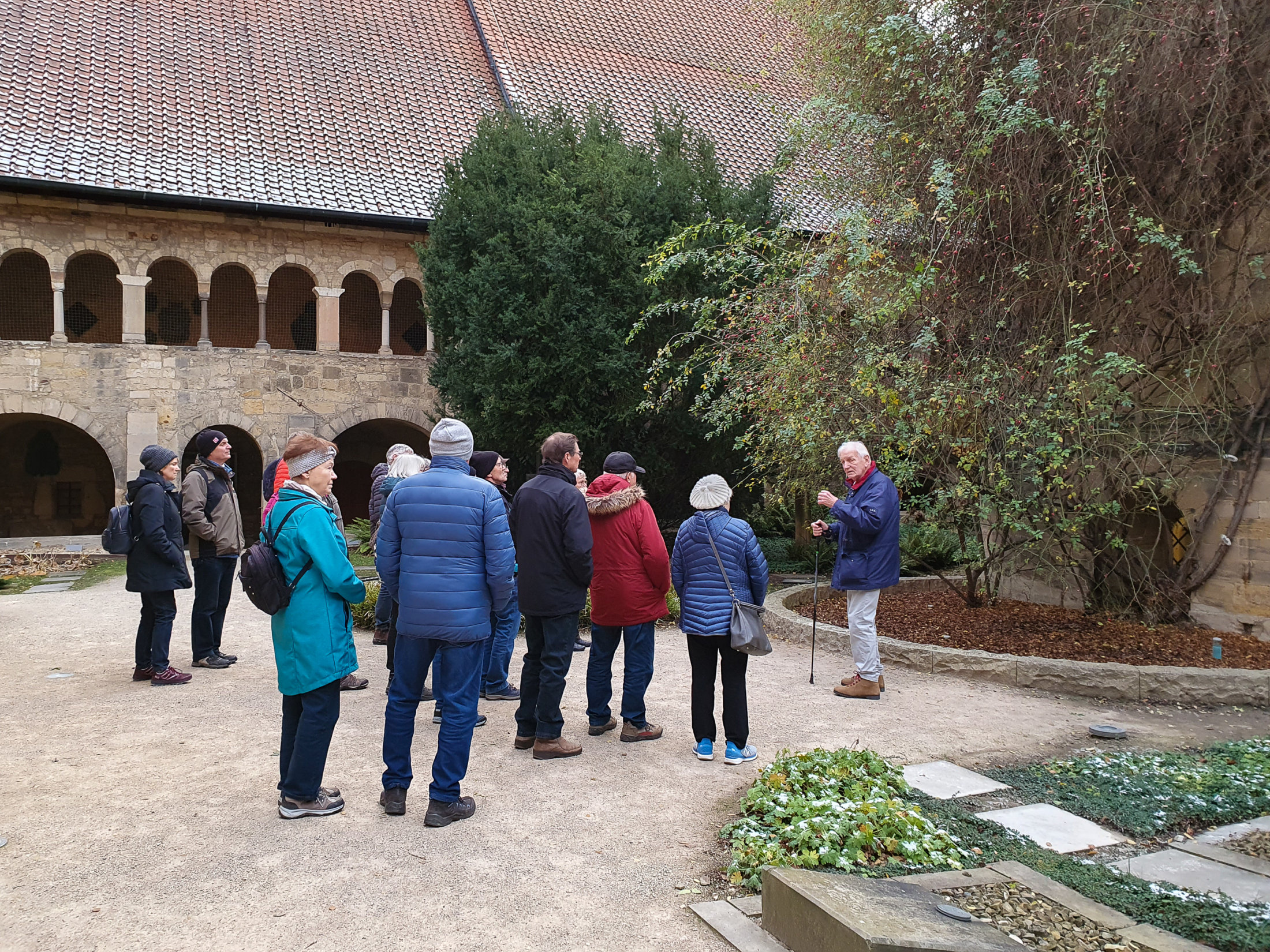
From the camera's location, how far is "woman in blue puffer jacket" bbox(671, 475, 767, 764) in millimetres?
5176

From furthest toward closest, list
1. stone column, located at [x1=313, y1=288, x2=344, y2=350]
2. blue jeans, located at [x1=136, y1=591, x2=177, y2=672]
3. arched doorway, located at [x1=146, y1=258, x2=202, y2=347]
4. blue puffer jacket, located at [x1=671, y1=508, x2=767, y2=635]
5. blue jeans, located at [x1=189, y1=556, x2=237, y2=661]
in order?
1. arched doorway, located at [x1=146, y1=258, x2=202, y2=347]
2. stone column, located at [x1=313, y1=288, x2=344, y2=350]
3. blue jeans, located at [x1=189, y1=556, x2=237, y2=661]
4. blue jeans, located at [x1=136, y1=591, x2=177, y2=672]
5. blue puffer jacket, located at [x1=671, y1=508, x2=767, y2=635]

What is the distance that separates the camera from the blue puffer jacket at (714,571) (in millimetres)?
5156

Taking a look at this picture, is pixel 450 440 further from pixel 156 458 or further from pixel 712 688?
pixel 156 458

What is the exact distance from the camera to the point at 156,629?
23.1ft

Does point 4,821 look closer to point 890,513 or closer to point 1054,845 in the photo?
point 1054,845

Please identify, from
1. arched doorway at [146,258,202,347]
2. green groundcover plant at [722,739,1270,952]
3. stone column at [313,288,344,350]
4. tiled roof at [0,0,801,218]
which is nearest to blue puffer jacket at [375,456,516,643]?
green groundcover plant at [722,739,1270,952]

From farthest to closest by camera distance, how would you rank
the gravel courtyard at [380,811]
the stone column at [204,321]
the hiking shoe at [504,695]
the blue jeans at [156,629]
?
the stone column at [204,321] → the blue jeans at [156,629] → the hiking shoe at [504,695] → the gravel courtyard at [380,811]

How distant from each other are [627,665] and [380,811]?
5.69 ft

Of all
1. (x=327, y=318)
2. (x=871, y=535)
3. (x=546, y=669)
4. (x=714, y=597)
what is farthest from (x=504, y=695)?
(x=327, y=318)

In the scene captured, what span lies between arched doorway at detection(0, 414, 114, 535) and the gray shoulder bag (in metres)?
→ 19.5

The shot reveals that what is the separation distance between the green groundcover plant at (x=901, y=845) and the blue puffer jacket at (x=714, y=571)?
0.81 meters

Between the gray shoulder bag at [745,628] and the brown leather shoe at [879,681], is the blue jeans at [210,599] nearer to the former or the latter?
the gray shoulder bag at [745,628]

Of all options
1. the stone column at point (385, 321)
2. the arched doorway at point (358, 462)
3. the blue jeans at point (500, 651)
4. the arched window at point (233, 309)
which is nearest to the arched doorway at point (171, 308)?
the arched window at point (233, 309)

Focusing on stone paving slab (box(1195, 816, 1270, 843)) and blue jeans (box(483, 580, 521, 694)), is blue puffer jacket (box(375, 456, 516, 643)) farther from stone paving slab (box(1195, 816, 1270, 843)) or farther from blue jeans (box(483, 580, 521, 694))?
stone paving slab (box(1195, 816, 1270, 843))
